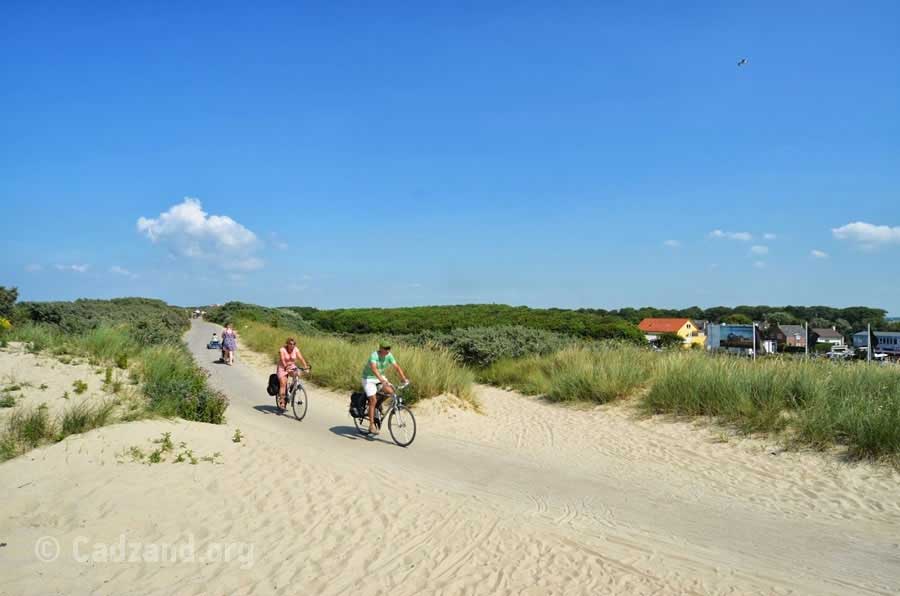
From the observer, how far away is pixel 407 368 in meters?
16.5

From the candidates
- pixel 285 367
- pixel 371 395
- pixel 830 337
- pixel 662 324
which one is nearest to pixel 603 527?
pixel 371 395

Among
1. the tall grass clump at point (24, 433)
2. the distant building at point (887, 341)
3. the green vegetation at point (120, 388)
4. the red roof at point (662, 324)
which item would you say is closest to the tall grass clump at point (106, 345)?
the green vegetation at point (120, 388)

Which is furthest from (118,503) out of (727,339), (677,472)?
(727,339)

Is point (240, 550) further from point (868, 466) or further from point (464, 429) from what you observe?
point (868, 466)

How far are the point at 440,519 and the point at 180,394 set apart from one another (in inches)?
284

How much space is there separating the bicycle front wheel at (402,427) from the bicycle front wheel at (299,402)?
11.8 ft

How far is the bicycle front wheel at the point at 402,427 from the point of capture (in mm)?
11320

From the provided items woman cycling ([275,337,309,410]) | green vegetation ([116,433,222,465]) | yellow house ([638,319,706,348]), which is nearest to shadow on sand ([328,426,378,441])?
woman cycling ([275,337,309,410])

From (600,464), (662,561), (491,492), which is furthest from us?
(600,464)

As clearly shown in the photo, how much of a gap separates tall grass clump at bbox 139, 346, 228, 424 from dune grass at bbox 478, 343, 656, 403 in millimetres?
9531

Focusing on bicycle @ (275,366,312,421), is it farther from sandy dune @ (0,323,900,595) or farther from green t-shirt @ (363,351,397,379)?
green t-shirt @ (363,351,397,379)

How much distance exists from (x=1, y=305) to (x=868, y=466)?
36.7 metres

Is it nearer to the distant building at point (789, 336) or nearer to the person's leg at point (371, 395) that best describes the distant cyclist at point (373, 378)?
the person's leg at point (371, 395)

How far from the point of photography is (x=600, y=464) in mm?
10547
